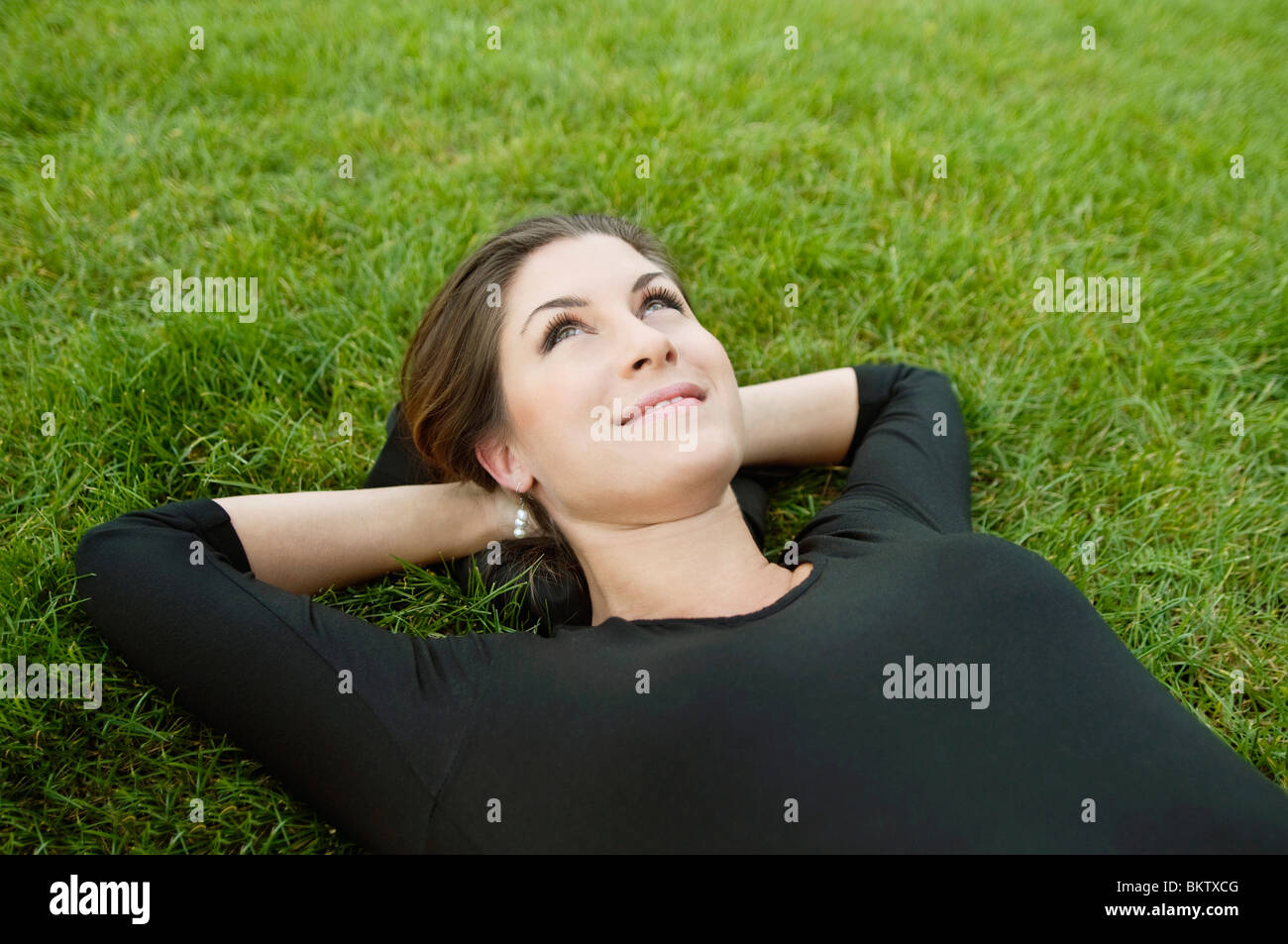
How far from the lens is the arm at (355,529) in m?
2.61

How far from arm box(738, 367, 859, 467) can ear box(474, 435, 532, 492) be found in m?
0.89

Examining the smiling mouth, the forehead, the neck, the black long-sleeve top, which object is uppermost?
the forehead

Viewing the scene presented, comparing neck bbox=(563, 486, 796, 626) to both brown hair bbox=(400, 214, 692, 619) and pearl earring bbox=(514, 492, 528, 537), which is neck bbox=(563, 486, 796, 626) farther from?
pearl earring bbox=(514, 492, 528, 537)

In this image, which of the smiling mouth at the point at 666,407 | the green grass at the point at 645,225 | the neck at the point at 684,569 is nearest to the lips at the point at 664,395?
the smiling mouth at the point at 666,407

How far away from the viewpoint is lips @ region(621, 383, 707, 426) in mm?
2389

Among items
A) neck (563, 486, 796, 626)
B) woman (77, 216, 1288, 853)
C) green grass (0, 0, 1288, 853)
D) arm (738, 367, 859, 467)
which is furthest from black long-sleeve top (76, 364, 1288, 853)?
arm (738, 367, 859, 467)

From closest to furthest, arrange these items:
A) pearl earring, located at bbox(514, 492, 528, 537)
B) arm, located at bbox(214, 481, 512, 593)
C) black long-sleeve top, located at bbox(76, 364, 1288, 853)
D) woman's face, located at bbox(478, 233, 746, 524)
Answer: black long-sleeve top, located at bbox(76, 364, 1288, 853), woman's face, located at bbox(478, 233, 746, 524), arm, located at bbox(214, 481, 512, 593), pearl earring, located at bbox(514, 492, 528, 537)

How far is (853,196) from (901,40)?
212 centimetres

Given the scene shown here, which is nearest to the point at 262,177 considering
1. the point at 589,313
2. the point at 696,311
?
the point at 696,311

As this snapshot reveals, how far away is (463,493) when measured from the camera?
296 centimetres

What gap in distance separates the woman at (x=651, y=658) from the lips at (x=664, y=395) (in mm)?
11

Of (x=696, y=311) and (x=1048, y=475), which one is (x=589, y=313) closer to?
→ (x=696, y=311)

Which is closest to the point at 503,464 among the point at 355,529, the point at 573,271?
the point at 355,529

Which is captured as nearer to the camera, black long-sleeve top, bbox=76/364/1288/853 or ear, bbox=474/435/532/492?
black long-sleeve top, bbox=76/364/1288/853
